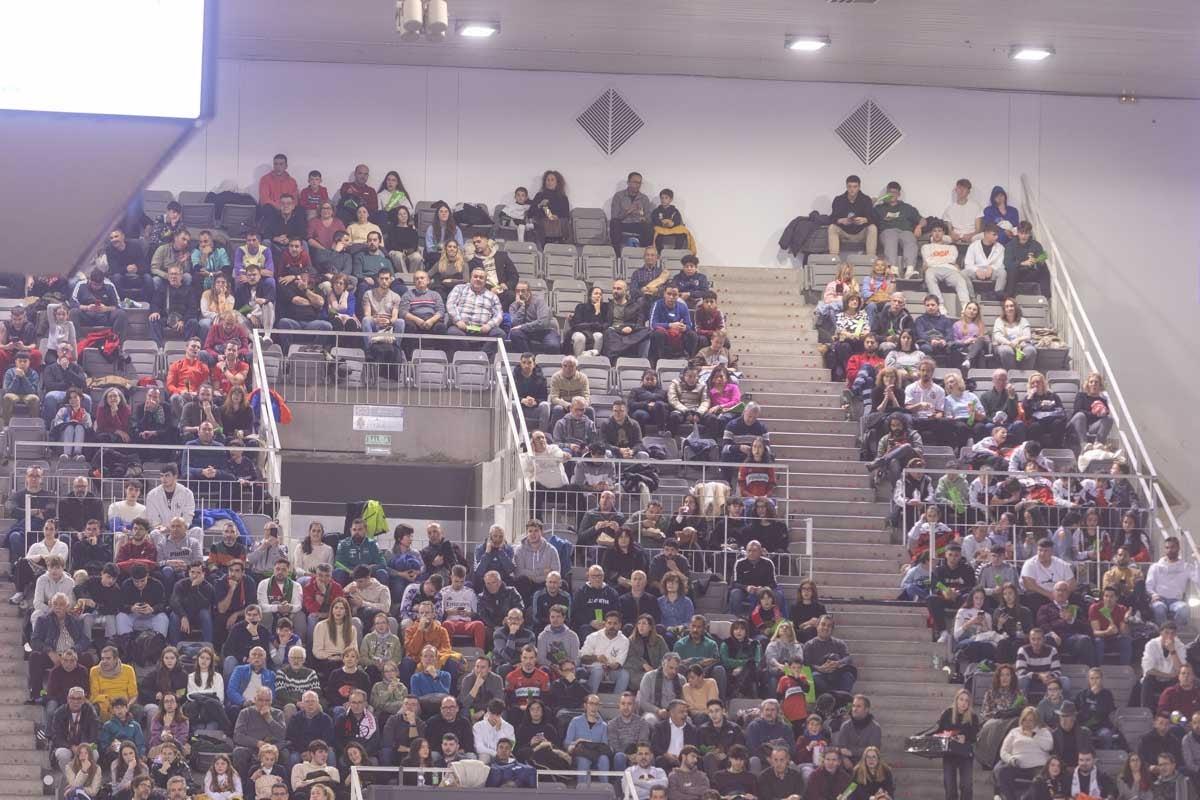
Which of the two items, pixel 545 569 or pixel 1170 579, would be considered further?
pixel 1170 579

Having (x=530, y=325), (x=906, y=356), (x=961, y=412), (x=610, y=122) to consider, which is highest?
(x=610, y=122)

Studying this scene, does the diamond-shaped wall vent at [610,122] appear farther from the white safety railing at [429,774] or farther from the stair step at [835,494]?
the white safety railing at [429,774]

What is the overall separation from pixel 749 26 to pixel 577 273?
344 centimetres

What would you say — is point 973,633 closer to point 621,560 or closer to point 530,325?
point 621,560

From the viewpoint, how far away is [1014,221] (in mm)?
23109

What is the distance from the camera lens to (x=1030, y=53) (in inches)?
873

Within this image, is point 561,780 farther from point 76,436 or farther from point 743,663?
point 76,436

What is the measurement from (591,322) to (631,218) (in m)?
2.67

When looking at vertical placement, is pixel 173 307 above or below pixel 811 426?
above

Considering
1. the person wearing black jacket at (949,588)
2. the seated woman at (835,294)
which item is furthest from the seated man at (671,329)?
the person wearing black jacket at (949,588)

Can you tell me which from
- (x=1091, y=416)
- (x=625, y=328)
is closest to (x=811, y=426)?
(x=625, y=328)

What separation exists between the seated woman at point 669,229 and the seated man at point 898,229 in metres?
2.31

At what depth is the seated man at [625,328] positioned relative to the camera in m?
20.2

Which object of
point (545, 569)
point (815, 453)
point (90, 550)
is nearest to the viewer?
point (90, 550)
